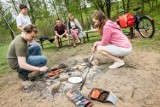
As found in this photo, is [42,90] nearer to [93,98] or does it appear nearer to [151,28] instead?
[93,98]

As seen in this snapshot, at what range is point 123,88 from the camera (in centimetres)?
334

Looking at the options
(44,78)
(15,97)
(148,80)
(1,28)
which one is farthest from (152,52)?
(1,28)

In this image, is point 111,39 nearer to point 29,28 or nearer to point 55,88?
point 55,88

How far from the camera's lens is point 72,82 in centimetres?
368

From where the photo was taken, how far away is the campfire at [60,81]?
351cm

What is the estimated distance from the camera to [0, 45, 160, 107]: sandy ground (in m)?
3.10

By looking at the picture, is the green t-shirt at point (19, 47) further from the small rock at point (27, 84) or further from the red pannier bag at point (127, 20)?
the red pannier bag at point (127, 20)

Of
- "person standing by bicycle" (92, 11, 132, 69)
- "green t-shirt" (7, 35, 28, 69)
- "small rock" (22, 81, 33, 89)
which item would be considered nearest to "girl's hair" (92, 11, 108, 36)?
"person standing by bicycle" (92, 11, 132, 69)

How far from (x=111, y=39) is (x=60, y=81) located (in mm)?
1314

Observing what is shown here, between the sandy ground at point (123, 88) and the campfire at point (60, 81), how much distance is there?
0.36 feet

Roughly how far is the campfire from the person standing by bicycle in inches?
15.1

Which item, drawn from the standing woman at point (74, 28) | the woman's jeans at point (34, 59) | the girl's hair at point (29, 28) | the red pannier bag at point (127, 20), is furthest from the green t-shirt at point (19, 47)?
the red pannier bag at point (127, 20)

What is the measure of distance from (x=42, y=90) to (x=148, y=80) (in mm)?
1870

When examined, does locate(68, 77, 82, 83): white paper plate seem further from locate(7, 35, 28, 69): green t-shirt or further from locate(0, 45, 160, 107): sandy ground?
Answer: locate(7, 35, 28, 69): green t-shirt
